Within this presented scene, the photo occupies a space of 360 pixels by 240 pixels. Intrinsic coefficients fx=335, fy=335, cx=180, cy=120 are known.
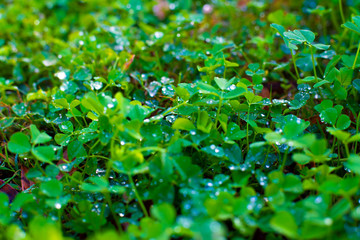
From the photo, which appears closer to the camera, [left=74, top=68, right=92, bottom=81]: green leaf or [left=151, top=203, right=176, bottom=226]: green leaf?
[left=151, top=203, right=176, bottom=226]: green leaf

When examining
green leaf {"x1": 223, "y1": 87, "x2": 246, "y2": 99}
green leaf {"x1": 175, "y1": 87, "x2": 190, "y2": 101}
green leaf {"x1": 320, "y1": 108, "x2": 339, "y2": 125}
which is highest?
green leaf {"x1": 223, "y1": 87, "x2": 246, "y2": 99}

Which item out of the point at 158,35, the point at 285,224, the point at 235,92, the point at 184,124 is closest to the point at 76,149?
the point at 184,124

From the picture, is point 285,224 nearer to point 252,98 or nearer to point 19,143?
point 252,98

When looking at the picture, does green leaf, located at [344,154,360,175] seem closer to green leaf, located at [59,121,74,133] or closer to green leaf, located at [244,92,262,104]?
green leaf, located at [244,92,262,104]

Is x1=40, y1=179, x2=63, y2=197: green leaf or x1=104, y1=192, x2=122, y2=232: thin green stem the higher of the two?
x1=40, y1=179, x2=63, y2=197: green leaf

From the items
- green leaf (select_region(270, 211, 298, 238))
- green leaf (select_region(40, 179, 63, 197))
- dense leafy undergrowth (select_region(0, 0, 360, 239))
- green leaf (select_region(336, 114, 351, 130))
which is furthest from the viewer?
green leaf (select_region(336, 114, 351, 130))

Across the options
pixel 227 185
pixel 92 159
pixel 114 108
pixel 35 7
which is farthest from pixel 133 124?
pixel 35 7

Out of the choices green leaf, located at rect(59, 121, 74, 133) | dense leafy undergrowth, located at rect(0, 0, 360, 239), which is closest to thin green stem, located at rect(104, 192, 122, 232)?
dense leafy undergrowth, located at rect(0, 0, 360, 239)
